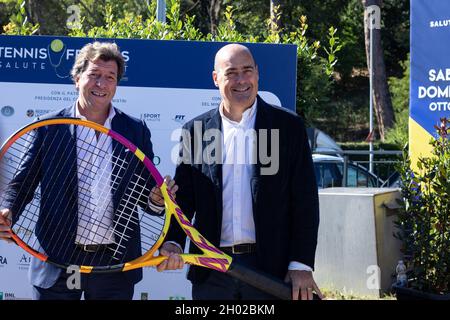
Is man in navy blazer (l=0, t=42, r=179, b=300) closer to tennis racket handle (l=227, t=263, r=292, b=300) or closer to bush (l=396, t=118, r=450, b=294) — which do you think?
tennis racket handle (l=227, t=263, r=292, b=300)

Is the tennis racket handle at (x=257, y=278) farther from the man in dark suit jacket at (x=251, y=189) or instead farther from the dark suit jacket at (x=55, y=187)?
the dark suit jacket at (x=55, y=187)

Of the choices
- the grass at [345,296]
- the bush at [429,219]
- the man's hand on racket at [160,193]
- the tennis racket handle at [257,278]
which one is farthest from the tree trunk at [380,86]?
the tennis racket handle at [257,278]

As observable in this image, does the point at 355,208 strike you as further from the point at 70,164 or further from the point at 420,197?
the point at 70,164

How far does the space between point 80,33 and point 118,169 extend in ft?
12.1

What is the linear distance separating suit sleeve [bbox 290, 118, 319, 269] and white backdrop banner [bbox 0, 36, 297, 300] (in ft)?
6.79

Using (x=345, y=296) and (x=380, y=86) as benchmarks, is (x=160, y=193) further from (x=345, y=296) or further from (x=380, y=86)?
(x=380, y=86)

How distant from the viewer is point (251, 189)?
414 centimetres

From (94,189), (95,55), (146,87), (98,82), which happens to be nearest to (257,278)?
(94,189)

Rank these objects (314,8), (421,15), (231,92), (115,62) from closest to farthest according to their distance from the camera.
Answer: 1. (231,92)
2. (115,62)
3. (421,15)
4. (314,8)

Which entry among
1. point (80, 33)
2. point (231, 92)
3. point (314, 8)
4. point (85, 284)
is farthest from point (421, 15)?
point (314, 8)

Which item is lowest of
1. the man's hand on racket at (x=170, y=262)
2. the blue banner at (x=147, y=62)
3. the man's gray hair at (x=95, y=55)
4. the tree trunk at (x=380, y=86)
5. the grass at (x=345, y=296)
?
the grass at (x=345, y=296)

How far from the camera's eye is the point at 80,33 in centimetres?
777

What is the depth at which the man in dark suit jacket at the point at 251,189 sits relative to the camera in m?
4.11

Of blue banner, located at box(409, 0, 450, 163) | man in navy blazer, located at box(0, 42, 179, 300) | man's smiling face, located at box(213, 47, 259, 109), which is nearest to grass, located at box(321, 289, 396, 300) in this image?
blue banner, located at box(409, 0, 450, 163)
